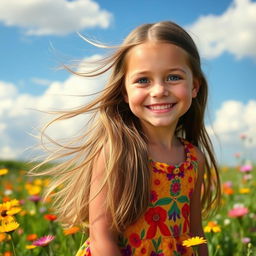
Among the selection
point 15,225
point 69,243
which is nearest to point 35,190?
point 69,243

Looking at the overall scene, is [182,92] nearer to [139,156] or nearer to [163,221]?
[139,156]

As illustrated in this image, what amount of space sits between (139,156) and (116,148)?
109 mm

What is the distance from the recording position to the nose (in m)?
2.09

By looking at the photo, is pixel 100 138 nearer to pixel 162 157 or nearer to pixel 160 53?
pixel 162 157

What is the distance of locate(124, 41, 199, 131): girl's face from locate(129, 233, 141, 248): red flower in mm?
497

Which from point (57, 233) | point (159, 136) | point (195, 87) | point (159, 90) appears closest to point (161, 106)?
point (159, 90)

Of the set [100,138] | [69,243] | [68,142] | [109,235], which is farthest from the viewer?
[69,243]

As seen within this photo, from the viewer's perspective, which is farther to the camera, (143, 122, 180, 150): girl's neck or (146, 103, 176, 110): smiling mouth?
(143, 122, 180, 150): girl's neck

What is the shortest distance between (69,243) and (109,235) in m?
1.03

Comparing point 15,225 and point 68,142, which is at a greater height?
point 68,142

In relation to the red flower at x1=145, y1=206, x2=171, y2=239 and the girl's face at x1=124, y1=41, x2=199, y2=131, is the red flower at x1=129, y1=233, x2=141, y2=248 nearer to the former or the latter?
the red flower at x1=145, y1=206, x2=171, y2=239

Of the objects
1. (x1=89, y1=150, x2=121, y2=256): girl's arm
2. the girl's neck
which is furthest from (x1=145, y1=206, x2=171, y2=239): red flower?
the girl's neck

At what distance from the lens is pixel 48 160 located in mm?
2486

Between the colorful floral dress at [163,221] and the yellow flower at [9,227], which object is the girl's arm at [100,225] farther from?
the yellow flower at [9,227]
